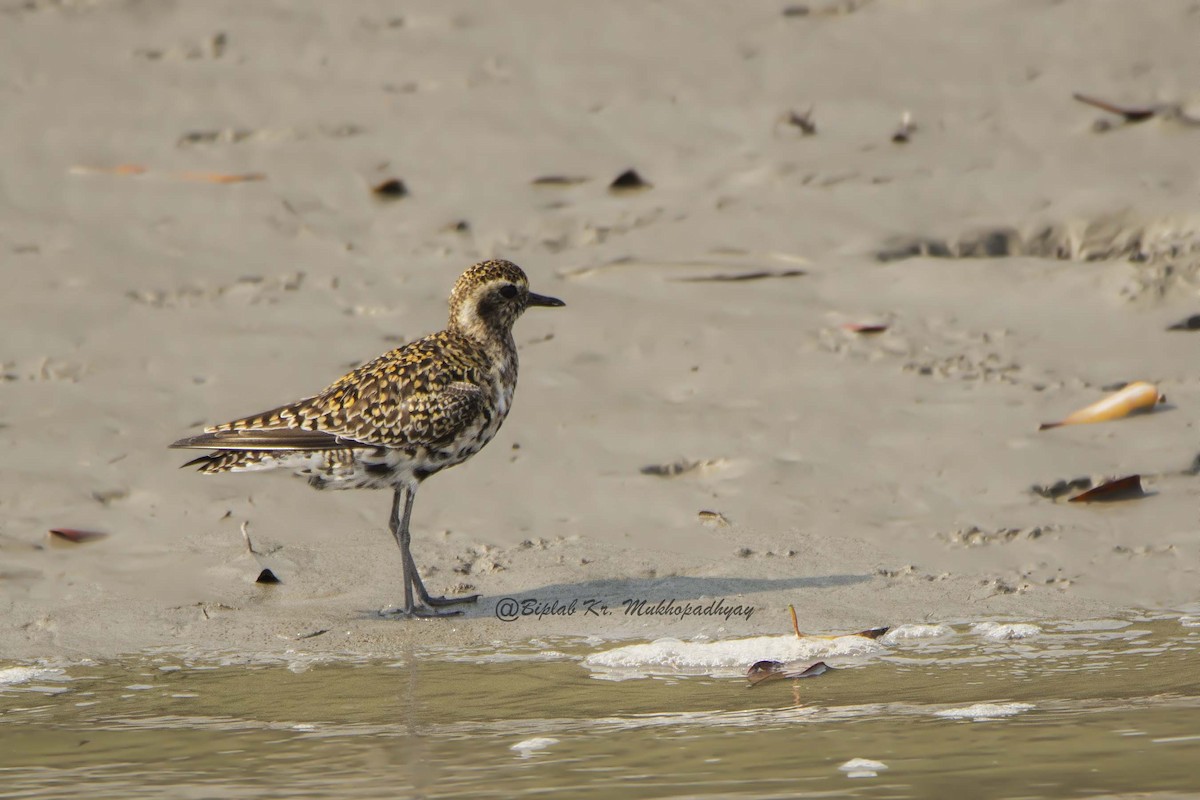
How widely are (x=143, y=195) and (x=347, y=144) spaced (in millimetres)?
1538

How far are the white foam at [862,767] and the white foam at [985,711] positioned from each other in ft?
1.72

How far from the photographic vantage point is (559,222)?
10.9 meters

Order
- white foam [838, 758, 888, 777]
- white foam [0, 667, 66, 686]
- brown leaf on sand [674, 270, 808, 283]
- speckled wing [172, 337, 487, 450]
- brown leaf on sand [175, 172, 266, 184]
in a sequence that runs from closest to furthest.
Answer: white foam [838, 758, 888, 777], white foam [0, 667, 66, 686], speckled wing [172, 337, 487, 450], brown leaf on sand [674, 270, 808, 283], brown leaf on sand [175, 172, 266, 184]

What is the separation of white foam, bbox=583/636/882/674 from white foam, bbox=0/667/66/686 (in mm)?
2004

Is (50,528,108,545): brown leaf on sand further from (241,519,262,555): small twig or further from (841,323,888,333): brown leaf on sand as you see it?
(841,323,888,333): brown leaf on sand

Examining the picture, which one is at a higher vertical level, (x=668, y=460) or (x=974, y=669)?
(x=668, y=460)

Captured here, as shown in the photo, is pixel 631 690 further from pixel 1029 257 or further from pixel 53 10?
pixel 53 10

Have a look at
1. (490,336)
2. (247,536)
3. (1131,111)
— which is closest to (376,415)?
A: (247,536)

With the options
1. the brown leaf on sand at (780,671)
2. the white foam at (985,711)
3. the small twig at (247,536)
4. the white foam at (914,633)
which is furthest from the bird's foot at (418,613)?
the white foam at (985,711)

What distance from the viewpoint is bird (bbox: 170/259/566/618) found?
24.0ft

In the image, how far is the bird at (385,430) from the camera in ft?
24.0

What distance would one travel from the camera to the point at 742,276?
1012cm

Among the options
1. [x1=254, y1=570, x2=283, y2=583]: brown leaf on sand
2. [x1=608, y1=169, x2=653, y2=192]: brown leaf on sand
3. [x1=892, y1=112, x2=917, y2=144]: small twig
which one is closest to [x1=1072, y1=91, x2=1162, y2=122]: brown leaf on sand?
[x1=892, y1=112, x2=917, y2=144]: small twig

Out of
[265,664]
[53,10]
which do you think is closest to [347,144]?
[53,10]
